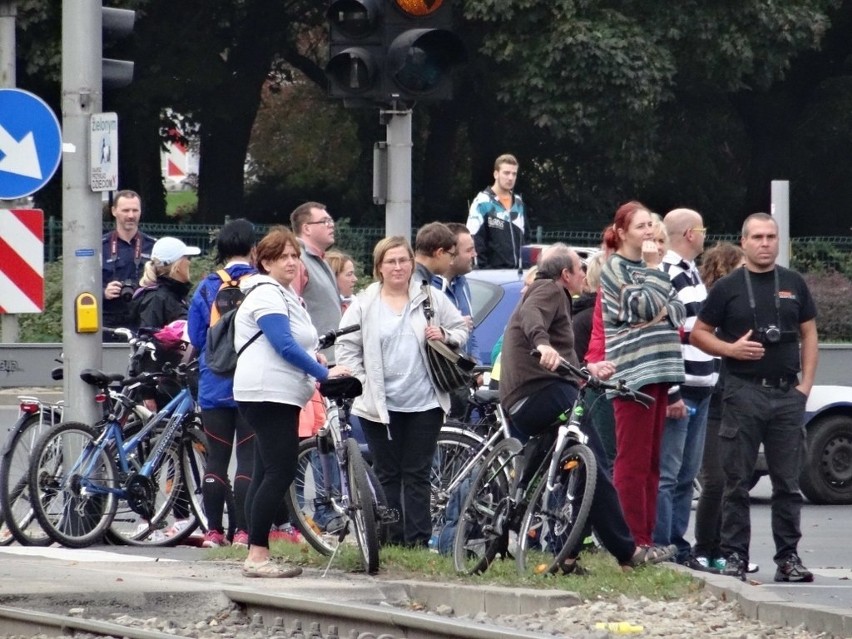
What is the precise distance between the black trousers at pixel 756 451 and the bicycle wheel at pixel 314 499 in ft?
6.56

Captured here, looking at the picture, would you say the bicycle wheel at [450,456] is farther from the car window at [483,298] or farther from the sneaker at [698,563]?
the car window at [483,298]

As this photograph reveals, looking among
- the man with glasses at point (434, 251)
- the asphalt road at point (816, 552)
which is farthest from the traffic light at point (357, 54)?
the asphalt road at point (816, 552)

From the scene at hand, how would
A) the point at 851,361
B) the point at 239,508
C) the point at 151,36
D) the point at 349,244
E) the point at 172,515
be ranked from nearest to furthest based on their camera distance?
the point at 239,508, the point at 172,515, the point at 851,361, the point at 349,244, the point at 151,36

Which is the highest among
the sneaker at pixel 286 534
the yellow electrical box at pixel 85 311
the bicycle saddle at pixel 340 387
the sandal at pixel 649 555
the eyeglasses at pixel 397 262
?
the eyeglasses at pixel 397 262

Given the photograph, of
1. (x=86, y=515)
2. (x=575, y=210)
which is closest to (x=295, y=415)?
(x=86, y=515)

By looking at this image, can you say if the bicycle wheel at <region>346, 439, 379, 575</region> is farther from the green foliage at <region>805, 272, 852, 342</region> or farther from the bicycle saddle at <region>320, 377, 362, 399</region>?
the green foliage at <region>805, 272, 852, 342</region>

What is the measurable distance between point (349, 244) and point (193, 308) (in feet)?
49.3

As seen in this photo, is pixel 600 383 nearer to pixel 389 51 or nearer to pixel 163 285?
pixel 389 51

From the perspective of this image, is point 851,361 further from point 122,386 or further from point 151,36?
point 151,36

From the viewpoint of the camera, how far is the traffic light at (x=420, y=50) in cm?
946

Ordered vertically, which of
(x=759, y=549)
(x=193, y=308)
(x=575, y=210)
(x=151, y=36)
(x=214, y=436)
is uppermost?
(x=151, y=36)

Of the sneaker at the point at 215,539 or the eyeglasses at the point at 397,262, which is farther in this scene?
the sneaker at the point at 215,539

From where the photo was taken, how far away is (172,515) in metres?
10.2

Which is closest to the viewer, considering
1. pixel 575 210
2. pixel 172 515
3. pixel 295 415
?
pixel 295 415
